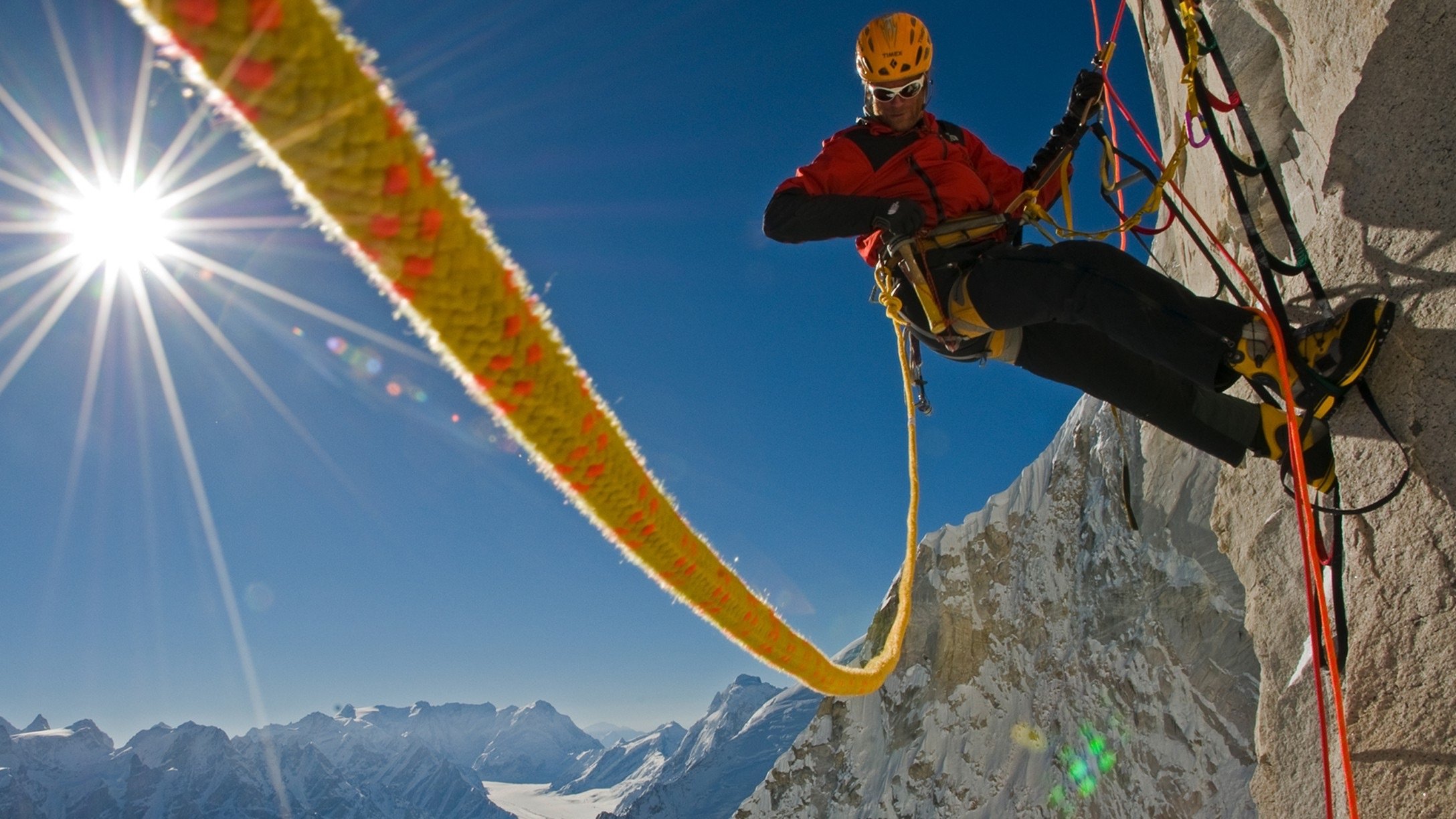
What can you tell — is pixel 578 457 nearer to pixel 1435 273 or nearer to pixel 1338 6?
pixel 1435 273

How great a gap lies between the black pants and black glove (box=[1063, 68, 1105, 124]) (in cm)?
89

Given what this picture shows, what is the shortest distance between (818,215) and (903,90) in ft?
A: 3.05

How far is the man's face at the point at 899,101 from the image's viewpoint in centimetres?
375

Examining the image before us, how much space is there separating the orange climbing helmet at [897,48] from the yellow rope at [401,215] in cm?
286

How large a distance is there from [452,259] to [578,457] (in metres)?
0.54

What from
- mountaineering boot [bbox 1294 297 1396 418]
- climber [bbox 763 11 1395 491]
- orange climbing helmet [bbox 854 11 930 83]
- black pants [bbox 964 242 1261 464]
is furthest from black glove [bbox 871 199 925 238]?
mountaineering boot [bbox 1294 297 1396 418]

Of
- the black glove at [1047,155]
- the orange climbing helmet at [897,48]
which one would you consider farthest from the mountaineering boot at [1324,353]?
the orange climbing helmet at [897,48]

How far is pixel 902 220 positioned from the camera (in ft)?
10.5

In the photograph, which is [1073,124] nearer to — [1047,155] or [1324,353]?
[1047,155]

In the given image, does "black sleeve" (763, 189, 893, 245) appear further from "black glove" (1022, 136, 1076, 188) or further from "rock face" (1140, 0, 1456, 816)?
"rock face" (1140, 0, 1456, 816)

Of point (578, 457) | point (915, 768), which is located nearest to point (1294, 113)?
point (578, 457)

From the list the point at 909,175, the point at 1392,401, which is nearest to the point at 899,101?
the point at 909,175

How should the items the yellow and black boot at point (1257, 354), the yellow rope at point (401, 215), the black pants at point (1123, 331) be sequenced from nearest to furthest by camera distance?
the yellow rope at point (401, 215)
the yellow and black boot at point (1257, 354)
the black pants at point (1123, 331)

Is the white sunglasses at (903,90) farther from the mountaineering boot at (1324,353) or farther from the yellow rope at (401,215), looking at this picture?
the yellow rope at (401,215)
